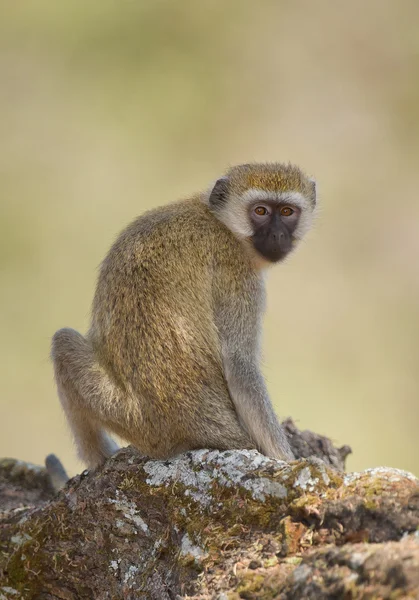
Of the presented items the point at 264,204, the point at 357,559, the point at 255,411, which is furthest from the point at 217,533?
the point at 264,204

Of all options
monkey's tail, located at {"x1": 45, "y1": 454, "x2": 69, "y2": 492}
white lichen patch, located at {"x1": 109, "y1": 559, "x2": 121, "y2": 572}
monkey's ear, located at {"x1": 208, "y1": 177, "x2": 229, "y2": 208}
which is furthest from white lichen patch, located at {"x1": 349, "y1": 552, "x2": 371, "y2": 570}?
monkey's tail, located at {"x1": 45, "y1": 454, "x2": 69, "y2": 492}

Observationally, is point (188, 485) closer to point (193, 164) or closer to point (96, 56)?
point (193, 164)

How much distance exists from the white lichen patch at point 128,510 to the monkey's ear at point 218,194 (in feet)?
10.0

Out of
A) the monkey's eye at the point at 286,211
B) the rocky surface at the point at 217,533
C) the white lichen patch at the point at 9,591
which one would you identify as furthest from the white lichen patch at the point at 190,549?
the monkey's eye at the point at 286,211

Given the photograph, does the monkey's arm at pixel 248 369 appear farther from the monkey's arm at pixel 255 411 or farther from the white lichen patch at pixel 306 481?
the white lichen patch at pixel 306 481

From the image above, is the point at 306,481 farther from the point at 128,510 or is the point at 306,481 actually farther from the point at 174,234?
the point at 174,234

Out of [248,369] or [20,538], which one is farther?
[248,369]

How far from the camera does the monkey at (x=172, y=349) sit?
7.04 m

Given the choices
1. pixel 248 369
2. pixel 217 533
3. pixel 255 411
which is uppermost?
pixel 248 369

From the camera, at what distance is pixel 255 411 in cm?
730

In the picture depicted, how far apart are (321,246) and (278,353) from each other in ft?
13.4

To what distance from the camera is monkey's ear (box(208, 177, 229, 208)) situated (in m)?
8.36

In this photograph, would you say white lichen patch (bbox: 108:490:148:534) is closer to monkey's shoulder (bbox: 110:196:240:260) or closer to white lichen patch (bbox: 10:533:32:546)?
white lichen patch (bbox: 10:533:32:546)

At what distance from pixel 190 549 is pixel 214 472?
0.63 meters
